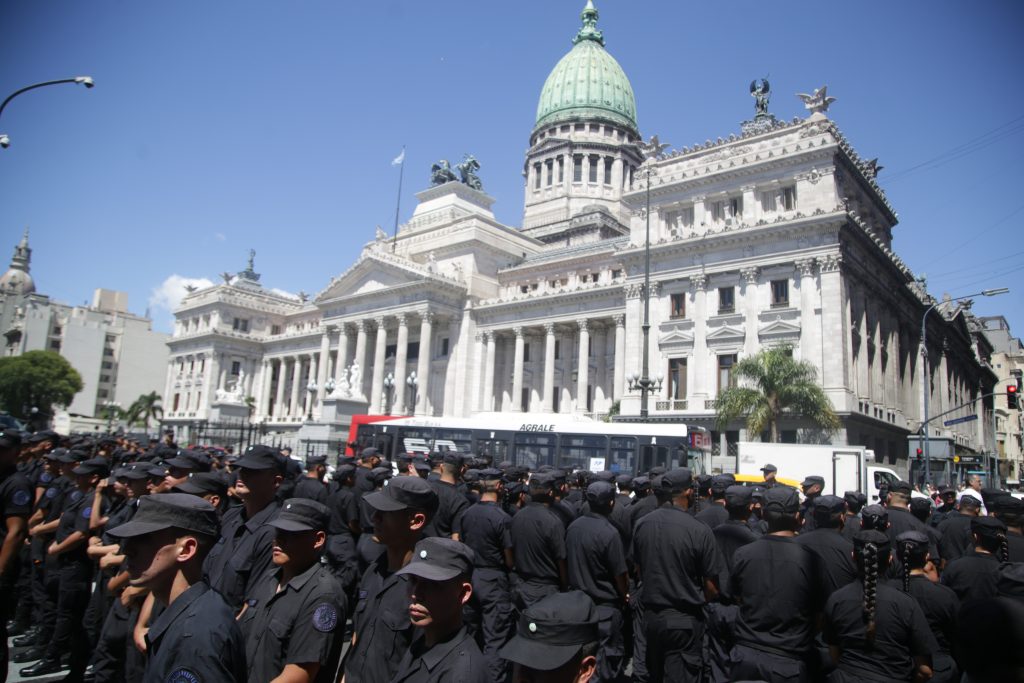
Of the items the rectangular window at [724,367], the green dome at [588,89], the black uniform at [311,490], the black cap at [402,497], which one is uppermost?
the green dome at [588,89]

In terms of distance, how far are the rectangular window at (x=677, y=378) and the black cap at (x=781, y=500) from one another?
30917 mm

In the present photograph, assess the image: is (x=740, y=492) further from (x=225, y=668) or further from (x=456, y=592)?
(x=225, y=668)

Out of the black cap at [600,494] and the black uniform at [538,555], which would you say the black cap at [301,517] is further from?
the black cap at [600,494]

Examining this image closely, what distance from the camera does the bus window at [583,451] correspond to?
24.0 meters

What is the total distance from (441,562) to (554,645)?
0.82m

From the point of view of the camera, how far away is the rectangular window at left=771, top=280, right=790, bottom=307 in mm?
33469

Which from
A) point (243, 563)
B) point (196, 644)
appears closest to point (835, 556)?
point (243, 563)

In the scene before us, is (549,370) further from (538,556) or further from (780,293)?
(538,556)

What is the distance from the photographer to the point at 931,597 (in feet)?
17.7

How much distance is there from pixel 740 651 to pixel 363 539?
4.20 m

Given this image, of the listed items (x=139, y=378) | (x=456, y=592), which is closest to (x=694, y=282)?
(x=456, y=592)

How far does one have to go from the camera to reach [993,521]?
6.36 meters

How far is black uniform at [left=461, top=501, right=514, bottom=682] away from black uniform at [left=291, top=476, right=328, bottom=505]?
2.86m

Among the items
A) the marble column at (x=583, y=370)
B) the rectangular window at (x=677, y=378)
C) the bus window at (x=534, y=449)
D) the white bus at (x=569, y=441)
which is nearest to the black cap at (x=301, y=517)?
the white bus at (x=569, y=441)
